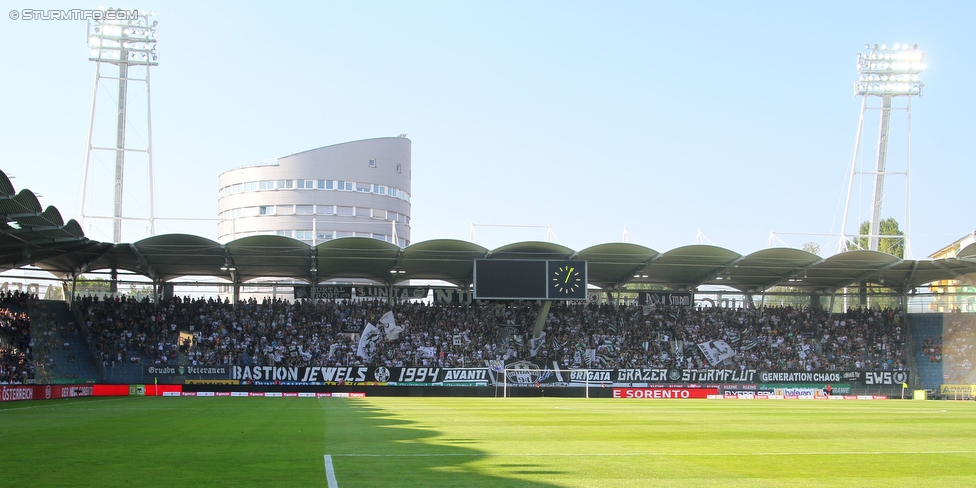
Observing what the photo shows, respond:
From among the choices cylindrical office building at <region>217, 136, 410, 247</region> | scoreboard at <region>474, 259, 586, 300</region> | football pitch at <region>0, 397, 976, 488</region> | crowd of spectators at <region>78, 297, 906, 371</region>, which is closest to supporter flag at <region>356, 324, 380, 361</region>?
crowd of spectators at <region>78, 297, 906, 371</region>

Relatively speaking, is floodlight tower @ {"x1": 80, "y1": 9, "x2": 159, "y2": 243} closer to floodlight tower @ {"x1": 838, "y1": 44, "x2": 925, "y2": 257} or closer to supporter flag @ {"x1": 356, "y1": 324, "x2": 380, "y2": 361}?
supporter flag @ {"x1": 356, "y1": 324, "x2": 380, "y2": 361}

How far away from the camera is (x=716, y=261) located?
53719 millimetres

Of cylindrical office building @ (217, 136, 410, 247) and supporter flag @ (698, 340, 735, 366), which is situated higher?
cylindrical office building @ (217, 136, 410, 247)

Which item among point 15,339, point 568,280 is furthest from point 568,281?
point 15,339

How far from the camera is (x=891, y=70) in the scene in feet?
203

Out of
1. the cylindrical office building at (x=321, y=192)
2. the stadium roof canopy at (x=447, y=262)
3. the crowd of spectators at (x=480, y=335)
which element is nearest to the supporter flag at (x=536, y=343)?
the crowd of spectators at (x=480, y=335)

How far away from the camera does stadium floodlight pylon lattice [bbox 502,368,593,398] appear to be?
2033 inches

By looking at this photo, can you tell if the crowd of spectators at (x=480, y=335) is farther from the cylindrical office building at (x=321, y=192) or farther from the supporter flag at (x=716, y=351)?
the cylindrical office building at (x=321, y=192)

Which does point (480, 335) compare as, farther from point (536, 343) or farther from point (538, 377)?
point (538, 377)

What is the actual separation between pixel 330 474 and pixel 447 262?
4228 cm

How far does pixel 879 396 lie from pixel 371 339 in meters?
31.6

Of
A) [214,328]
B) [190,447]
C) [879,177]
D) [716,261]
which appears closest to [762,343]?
[716,261]

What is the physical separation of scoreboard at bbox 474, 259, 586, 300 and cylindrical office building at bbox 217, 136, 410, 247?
130ft

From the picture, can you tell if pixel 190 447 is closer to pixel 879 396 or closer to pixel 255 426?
pixel 255 426
